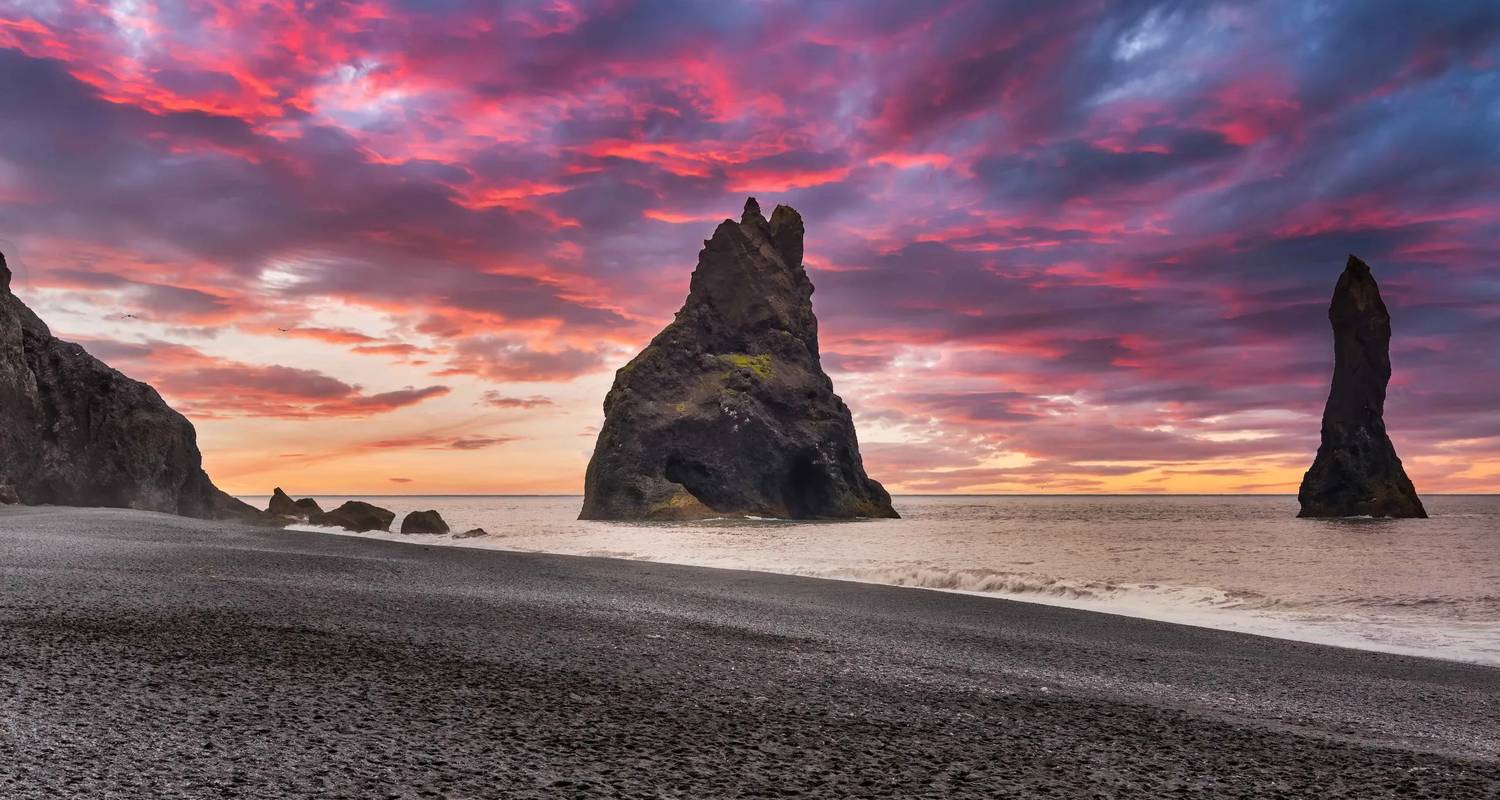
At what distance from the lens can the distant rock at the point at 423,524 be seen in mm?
51062

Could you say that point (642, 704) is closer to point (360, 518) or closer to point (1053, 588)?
point (1053, 588)

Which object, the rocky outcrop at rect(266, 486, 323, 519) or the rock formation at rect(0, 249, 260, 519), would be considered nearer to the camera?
the rock formation at rect(0, 249, 260, 519)

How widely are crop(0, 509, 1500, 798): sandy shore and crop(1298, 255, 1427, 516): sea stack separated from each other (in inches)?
4702

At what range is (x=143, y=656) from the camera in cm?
623

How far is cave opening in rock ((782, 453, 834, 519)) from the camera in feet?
310

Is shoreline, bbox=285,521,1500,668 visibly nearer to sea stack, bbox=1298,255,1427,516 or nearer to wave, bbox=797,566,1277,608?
wave, bbox=797,566,1277,608

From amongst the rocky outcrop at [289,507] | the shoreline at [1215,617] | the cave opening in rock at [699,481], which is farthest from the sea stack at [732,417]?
the shoreline at [1215,617]

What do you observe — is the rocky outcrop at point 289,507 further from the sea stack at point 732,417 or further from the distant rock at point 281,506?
the sea stack at point 732,417

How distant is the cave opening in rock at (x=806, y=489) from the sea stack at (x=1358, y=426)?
216ft

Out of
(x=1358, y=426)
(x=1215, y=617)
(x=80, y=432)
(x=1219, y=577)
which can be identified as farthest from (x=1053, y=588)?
(x=1358, y=426)

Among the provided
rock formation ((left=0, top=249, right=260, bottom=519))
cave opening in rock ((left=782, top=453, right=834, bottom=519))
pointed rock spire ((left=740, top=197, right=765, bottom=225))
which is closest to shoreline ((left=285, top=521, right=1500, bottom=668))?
rock formation ((left=0, top=249, right=260, bottom=519))

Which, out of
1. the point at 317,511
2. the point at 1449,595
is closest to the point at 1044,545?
the point at 1449,595

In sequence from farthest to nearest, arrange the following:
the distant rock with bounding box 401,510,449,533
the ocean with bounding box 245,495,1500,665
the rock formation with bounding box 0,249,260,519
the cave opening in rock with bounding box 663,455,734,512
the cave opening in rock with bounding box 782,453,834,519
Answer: the cave opening in rock with bounding box 782,453,834,519
the cave opening in rock with bounding box 663,455,734,512
the distant rock with bounding box 401,510,449,533
the rock formation with bounding box 0,249,260,519
the ocean with bounding box 245,495,1500,665

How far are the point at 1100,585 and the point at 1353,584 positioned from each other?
11.2 metres
